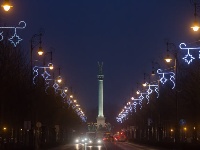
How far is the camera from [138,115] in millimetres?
131750

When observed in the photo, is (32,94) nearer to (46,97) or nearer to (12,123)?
(12,123)

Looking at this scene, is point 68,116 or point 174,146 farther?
point 68,116

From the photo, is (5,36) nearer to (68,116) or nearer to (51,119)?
(51,119)

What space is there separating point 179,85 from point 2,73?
26.9 metres

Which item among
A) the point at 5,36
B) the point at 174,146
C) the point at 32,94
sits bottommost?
the point at 174,146

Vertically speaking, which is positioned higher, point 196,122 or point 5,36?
point 5,36

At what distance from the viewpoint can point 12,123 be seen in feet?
227

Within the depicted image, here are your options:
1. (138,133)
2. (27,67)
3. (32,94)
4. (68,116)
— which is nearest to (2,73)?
(32,94)

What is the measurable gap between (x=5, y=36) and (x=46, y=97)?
30.0 meters

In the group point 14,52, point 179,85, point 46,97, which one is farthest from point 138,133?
point 14,52

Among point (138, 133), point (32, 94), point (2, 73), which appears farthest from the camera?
point (138, 133)

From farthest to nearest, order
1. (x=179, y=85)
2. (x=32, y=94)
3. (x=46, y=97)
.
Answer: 1. (x=46, y=97)
2. (x=179, y=85)
3. (x=32, y=94)

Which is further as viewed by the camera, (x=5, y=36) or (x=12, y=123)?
(x=12, y=123)

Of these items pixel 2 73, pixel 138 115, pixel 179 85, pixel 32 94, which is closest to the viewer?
pixel 2 73
